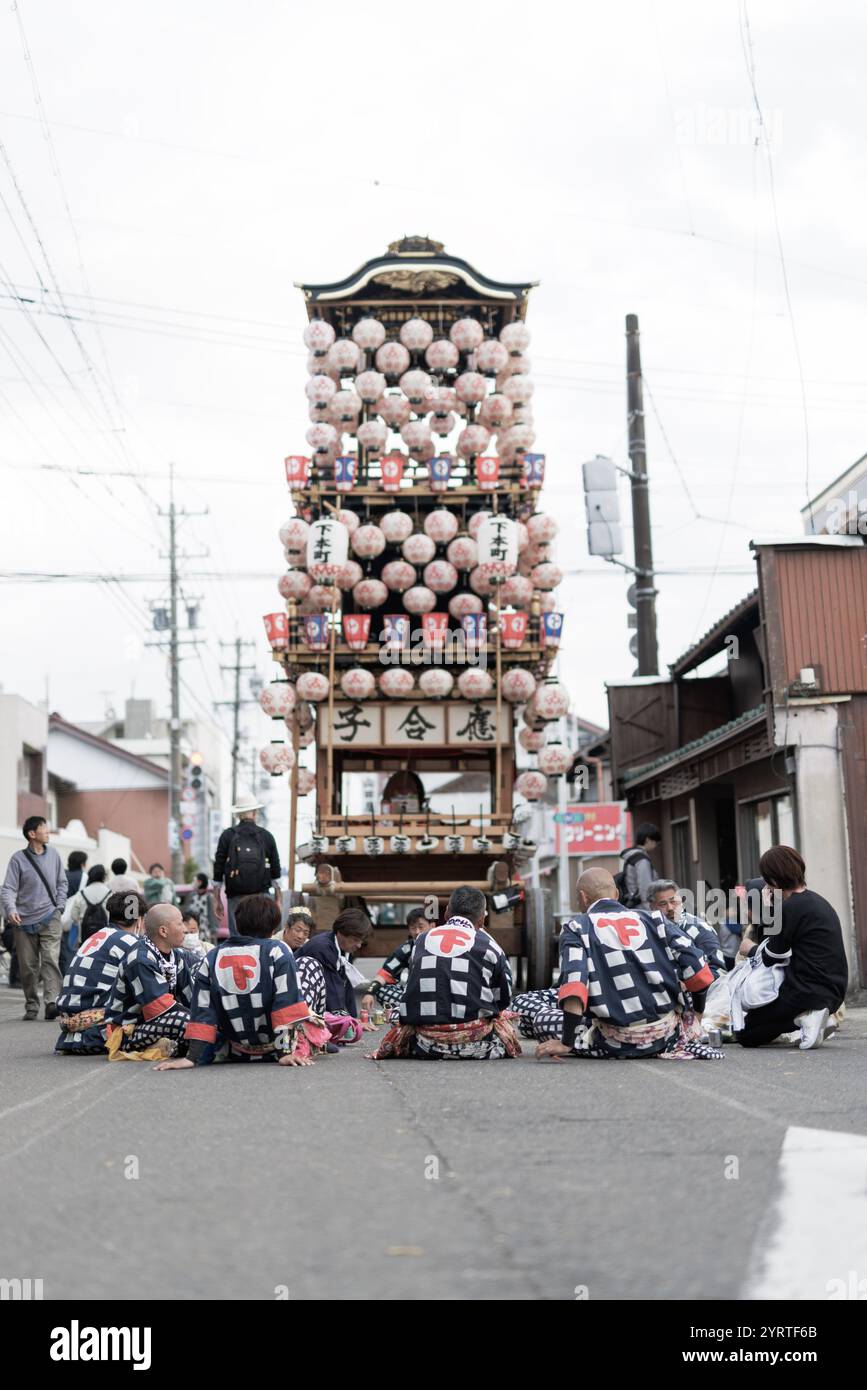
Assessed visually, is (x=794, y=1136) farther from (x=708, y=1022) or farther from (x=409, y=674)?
(x=409, y=674)

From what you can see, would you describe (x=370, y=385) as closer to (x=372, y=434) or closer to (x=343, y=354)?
(x=343, y=354)

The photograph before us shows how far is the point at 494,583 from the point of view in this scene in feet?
58.3

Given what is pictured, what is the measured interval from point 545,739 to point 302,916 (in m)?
6.55

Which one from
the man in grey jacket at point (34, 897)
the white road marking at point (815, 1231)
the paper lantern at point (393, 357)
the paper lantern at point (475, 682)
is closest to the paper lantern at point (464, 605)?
the paper lantern at point (475, 682)

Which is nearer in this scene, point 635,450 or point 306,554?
point 306,554

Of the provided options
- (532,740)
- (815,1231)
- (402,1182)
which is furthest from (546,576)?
(815,1231)

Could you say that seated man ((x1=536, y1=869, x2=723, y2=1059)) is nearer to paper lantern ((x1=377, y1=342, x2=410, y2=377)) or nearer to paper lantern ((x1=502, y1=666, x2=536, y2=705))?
paper lantern ((x1=502, y1=666, x2=536, y2=705))

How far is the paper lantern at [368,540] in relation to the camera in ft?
59.6

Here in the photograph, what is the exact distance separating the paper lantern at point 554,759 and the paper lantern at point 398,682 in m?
1.83

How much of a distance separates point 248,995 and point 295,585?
9.81 metres

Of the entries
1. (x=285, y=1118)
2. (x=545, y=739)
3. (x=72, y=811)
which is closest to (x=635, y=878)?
(x=545, y=739)

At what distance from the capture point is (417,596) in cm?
1817

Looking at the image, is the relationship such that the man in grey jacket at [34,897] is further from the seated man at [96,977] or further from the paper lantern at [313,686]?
the paper lantern at [313,686]

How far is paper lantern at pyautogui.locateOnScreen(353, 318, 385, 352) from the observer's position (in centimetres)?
1955
